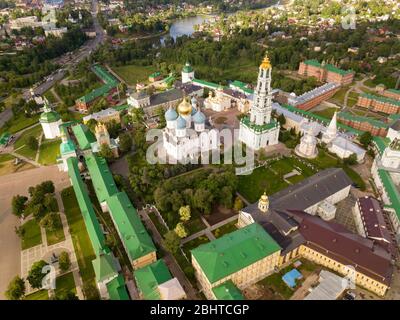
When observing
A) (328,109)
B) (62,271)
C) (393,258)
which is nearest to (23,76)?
(62,271)

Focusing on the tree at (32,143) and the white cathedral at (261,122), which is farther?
the tree at (32,143)

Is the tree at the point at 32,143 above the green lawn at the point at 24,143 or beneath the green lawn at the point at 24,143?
above

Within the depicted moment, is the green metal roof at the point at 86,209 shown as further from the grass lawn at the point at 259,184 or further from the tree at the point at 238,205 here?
the grass lawn at the point at 259,184

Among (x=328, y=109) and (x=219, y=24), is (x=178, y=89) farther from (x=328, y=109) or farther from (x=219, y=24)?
(x=219, y=24)

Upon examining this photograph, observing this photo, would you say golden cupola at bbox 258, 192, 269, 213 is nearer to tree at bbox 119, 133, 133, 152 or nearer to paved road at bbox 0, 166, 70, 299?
tree at bbox 119, 133, 133, 152

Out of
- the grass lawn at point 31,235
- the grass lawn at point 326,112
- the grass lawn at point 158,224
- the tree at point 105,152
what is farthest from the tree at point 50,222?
the grass lawn at point 326,112

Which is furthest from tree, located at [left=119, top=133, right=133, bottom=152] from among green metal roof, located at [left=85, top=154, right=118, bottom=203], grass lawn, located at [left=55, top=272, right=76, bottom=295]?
grass lawn, located at [left=55, top=272, right=76, bottom=295]

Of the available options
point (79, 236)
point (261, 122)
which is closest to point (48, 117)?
point (79, 236)
